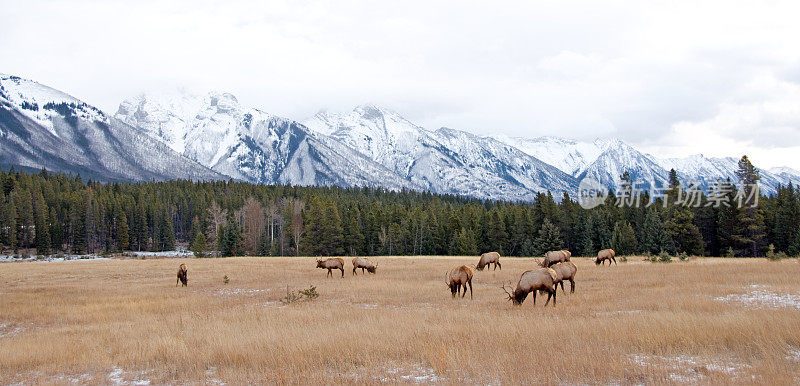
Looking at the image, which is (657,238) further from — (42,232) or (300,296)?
(42,232)

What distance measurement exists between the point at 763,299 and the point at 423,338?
13.1 m

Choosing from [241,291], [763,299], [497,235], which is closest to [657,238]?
[497,235]

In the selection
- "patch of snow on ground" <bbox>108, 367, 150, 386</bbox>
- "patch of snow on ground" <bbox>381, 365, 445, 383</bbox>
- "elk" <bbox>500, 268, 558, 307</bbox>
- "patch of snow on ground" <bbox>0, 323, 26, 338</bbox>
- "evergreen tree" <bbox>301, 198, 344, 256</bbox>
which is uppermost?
"evergreen tree" <bbox>301, 198, 344, 256</bbox>

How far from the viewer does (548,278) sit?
720 inches

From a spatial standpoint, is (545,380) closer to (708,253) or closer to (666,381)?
(666,381)

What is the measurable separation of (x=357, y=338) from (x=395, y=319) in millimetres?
3072

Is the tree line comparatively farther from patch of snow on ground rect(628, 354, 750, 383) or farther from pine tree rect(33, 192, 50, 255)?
patch of snow on ground rect(628, 354, 750, 383)

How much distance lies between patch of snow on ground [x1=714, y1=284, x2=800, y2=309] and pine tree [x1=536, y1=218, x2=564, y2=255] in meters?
64.9

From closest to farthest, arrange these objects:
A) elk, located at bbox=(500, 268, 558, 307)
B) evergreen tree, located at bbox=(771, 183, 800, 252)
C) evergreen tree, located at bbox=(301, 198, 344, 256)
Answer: elk, located at bbox=(500, 268, 558, 307), evergreen tree, located at bbox=(771, 183, 800, 252), evergreen tree, located at bbox=(301, 198, 344, 256)

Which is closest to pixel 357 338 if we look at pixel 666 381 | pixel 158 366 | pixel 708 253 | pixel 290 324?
pixel 290 324

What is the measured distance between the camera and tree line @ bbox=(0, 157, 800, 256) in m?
67.9

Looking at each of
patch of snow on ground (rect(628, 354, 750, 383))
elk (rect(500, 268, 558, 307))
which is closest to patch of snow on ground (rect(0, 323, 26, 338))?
elk (rect(500, 268, 558, 307))

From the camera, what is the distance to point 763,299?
677 inches

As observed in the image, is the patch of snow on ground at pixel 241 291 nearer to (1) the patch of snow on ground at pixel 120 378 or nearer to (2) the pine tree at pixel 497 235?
(1) the patch of snow on ground at pixel 120 378
